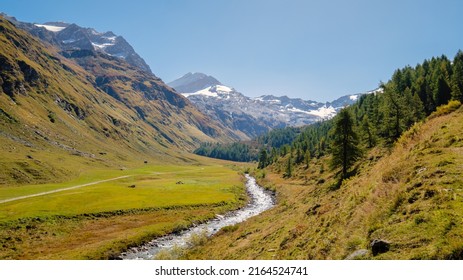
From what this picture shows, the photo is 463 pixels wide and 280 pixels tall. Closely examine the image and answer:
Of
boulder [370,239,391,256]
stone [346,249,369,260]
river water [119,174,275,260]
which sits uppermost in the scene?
boulder [370,239,391,256]

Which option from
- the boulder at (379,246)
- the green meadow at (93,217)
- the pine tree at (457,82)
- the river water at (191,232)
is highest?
the pine tree at (457,82)

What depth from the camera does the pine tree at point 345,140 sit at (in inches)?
2253

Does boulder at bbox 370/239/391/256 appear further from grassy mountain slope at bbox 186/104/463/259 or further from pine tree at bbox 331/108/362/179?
pine tree at bbox 331/108/362/179

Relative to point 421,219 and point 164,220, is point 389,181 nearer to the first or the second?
point 421,219

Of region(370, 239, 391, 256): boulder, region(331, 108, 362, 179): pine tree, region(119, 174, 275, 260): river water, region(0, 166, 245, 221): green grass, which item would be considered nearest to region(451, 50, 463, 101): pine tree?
region(331, 108, 362, 179): pine tree

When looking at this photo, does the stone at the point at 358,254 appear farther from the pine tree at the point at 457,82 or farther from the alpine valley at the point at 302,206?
the pine tree at the point at 457,82

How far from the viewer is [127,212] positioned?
6731cm

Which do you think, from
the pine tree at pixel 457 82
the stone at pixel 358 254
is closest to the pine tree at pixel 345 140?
the pine tree at pixel 457 82

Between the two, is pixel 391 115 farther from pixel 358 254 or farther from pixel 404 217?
pixel 358 254

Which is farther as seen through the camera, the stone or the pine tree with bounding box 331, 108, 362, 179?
the pine tree with bounding box 331, 108, 362, 179

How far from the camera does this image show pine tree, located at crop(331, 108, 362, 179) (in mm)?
57219

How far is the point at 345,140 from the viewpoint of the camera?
57312 millimetres
